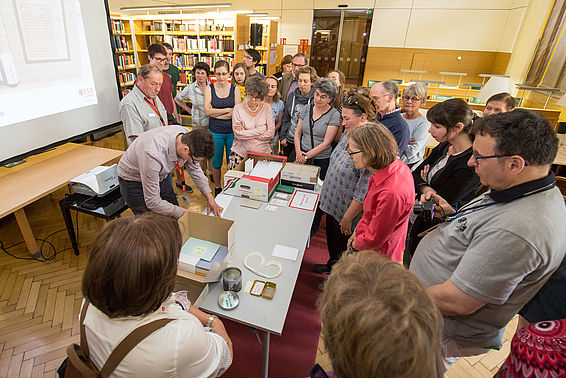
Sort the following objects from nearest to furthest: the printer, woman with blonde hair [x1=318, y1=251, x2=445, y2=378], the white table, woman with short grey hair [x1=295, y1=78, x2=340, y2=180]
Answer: woman with blonde hair [x1=318, y1=251, x2=445, y2=378]
the white table
the printer
woman with short grey hair [x1=295, y1=78, x2=340, y2=180]

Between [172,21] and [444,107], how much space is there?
720 centimetres

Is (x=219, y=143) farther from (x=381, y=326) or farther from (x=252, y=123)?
A: (x=381, y=326)

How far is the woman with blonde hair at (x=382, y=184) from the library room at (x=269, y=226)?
1 cm

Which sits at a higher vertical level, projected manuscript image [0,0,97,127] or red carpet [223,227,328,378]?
projected manuscript image [0,0,97,127]

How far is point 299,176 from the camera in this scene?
8.66 feet

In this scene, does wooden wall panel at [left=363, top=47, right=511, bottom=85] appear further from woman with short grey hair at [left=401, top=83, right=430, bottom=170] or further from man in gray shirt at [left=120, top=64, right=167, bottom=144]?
man in gray shirt at [left=120, top=64, right=167, bottom=144]

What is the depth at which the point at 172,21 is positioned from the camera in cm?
686

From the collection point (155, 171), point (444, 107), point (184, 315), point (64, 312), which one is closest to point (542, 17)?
point (444, 107)

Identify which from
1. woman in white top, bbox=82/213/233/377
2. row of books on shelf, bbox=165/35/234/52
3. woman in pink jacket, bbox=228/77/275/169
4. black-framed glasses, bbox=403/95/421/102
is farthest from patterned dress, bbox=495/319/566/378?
row of books on shelf, bbox=165/35/234/52

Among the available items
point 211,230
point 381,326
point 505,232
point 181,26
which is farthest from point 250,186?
point 181,26

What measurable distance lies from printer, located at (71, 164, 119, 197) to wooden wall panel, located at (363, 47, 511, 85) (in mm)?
7830

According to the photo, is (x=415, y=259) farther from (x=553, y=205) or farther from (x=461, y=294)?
(x=553, y=205)

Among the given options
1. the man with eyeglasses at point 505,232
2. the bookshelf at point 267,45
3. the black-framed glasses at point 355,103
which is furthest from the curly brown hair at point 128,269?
the bookshelf at point 267,45

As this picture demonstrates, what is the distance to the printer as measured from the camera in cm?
261
